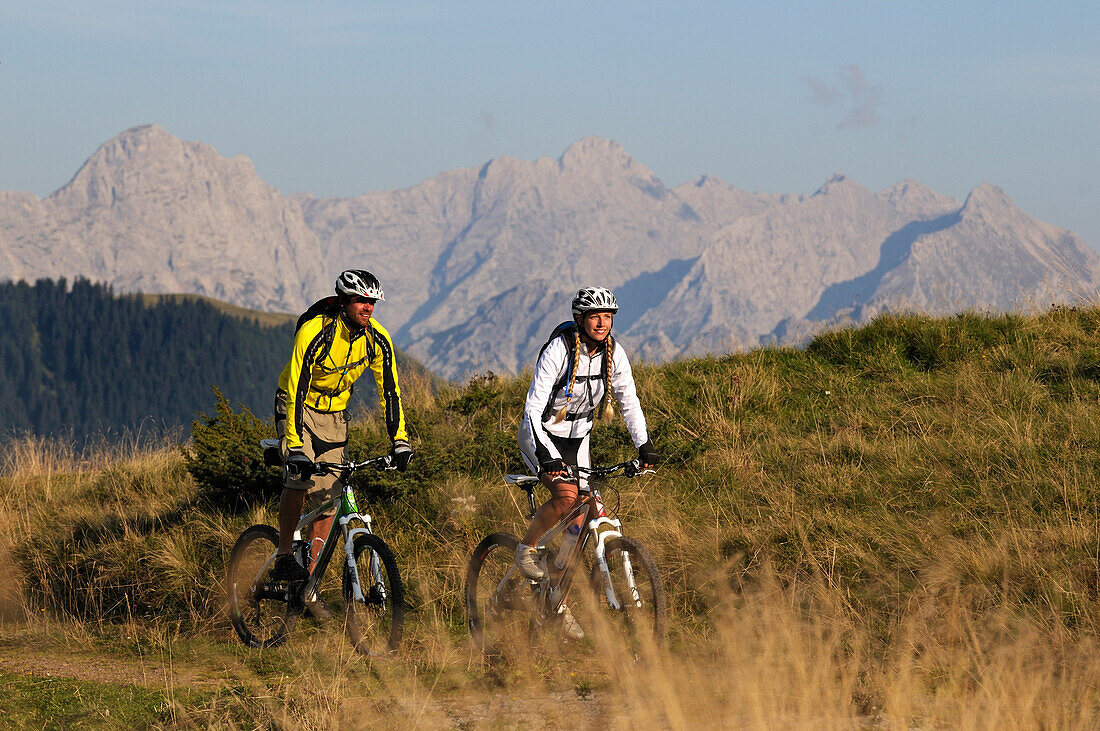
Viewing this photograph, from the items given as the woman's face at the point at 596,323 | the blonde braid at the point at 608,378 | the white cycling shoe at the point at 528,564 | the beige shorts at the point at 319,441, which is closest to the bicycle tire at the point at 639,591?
the white cycling shoe at the point at 528,564

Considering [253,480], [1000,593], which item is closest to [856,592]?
[1000,593]

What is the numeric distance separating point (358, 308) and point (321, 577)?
2.04 metres

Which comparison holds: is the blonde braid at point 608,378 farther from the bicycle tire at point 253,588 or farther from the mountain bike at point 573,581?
the bicycle tire at point 253,588

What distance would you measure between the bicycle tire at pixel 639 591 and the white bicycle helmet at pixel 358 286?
2.34 metres

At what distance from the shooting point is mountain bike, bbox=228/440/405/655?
6797 mm

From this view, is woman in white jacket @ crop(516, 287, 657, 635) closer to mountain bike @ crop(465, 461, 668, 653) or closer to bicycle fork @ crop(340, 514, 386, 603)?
mountain bike @ crop(465, 461, 668, 653)

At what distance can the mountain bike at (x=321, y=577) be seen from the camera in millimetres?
6797

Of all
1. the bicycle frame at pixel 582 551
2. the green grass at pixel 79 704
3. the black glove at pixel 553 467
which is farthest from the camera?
the bicycle frame at pixel 582 551

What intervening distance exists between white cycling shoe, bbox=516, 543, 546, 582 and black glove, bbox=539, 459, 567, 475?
77cm

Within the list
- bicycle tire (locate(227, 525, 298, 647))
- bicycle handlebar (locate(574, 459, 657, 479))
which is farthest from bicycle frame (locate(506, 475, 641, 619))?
bicycle tire (locate(227, 525, 298, 647))

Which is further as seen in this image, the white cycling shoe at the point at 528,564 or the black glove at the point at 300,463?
the white cycling shoe at the point at 528,564

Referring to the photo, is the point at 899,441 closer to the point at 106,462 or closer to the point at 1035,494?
the point at 1035,494

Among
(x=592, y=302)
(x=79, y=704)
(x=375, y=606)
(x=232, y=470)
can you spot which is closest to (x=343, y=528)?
(x=375, y=606)

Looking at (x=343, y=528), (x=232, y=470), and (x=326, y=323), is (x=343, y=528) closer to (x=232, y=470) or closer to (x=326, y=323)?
(x=326, y=323)
